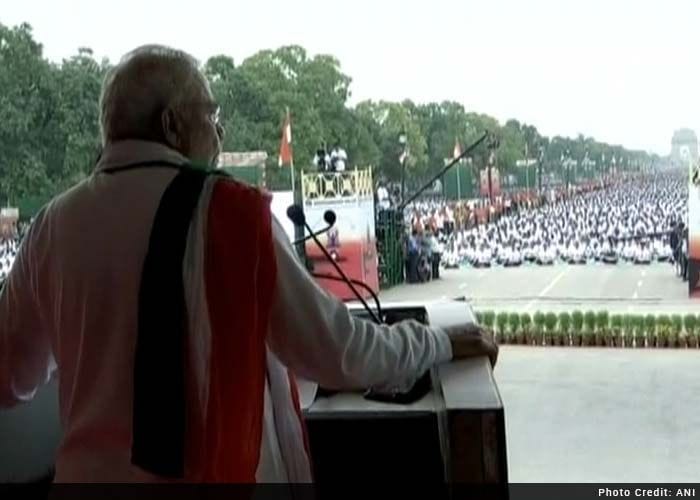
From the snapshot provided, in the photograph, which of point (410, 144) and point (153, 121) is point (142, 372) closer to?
point (153, 121)

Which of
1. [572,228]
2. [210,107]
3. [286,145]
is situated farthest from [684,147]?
[210,107]

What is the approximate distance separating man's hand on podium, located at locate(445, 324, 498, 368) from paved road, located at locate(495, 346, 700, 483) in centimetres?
108

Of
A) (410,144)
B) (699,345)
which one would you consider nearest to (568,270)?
(699,345)

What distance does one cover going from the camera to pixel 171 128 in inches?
37.0

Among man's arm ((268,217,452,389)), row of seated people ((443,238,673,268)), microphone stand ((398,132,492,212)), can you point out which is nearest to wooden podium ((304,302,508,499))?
man's arm ((268,217,452,389))

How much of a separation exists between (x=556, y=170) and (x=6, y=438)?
1.65 metres

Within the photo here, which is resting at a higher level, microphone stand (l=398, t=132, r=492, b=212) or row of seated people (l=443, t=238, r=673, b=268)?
microphone stand (l=398, t=132, r=492, b=212)

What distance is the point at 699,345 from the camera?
8.89 feet

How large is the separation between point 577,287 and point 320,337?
192 centimetres

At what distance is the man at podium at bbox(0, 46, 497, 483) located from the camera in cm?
87

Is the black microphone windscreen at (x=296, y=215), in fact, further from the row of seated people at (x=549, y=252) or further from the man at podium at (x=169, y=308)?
the row of seated people at (x=549, y=252)

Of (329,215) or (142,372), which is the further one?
(329,215)

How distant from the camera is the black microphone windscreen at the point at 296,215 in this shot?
1.33 m

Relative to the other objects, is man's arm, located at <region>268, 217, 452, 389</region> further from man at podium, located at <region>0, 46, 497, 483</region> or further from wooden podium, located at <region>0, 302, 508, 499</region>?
wooden podium, located at <region>0, 302, 508, 499</region>
